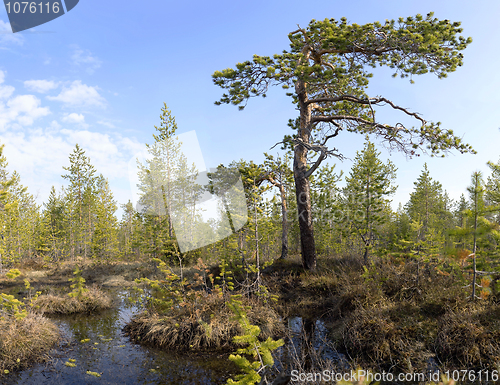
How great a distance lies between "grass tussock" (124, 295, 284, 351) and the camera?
719 centimetres

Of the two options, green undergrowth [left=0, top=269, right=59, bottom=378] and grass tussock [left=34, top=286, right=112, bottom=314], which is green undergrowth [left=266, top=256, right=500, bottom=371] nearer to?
green undergrowth [left=0, top=269, right=59, bottom=378]

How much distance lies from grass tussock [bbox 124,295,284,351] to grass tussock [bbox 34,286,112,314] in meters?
3.64

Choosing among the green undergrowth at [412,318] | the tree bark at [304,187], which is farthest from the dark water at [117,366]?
the tree bark at [304,187]

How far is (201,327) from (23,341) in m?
4.22

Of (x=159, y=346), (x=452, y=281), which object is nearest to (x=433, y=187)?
(x=452, y=281)

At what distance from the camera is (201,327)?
736 centimetres

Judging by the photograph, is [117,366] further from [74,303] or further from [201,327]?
[74,303]

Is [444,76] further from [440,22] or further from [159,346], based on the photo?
[159,346]

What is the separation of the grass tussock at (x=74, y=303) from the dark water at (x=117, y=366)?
9.56ft

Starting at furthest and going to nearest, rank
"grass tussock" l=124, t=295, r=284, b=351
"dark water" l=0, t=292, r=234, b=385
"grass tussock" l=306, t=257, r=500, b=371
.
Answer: "grass tussock" l=124, t=295, r=284, b=351 → "dark water" l=0, t=292, r=234, b=385 → "grass tussock" l=306, t=257, r=500, b=371

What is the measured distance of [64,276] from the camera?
20.9 metres

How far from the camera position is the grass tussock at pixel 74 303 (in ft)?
35.5

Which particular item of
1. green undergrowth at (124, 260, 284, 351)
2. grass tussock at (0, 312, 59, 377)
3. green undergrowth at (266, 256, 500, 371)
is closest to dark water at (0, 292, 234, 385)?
grass tussock at (0, 312, 59, 377)

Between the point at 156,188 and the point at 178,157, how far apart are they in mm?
3813
